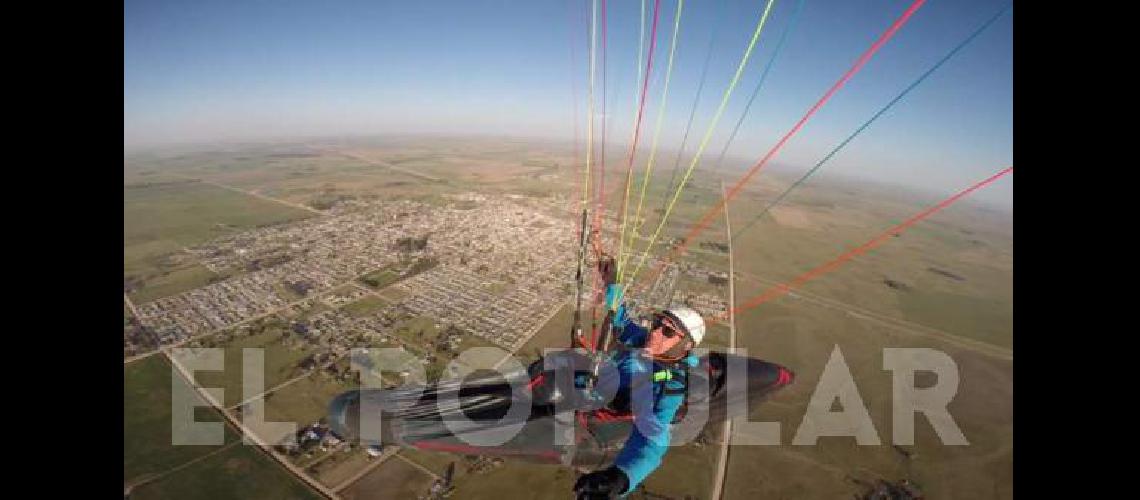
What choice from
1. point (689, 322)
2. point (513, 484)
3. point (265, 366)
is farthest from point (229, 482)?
point (689, 322)

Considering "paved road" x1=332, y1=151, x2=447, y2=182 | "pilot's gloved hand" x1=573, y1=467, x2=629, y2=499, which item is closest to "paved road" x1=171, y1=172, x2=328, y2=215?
"paved road" x1=332, y1=151, x2=447, y2=182

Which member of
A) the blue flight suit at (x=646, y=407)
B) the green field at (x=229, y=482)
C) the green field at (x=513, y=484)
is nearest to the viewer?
the blue flight suit at (x=646, y=407)

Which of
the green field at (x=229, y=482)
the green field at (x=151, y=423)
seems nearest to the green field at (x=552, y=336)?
the green field at (x=229, y=482)

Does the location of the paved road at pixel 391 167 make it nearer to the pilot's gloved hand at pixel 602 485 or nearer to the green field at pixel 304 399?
the green field at pixel 304 399

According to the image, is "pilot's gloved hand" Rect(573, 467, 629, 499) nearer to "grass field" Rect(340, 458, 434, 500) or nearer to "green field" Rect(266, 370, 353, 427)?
"grass field" Rect(340, 458, 434, 500)

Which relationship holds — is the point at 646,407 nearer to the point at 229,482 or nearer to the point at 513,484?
the point at 513,484
